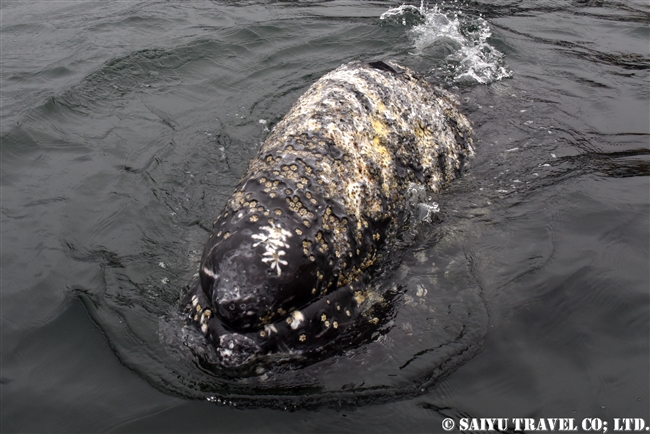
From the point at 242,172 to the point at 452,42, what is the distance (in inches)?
177

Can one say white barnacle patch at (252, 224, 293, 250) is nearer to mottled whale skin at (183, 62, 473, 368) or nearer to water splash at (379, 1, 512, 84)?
mottled whale skin at (183, 62, 473, 368)

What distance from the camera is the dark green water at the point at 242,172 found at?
3529mm

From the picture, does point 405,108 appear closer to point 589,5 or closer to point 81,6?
point 589,5

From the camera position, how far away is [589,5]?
1030cm

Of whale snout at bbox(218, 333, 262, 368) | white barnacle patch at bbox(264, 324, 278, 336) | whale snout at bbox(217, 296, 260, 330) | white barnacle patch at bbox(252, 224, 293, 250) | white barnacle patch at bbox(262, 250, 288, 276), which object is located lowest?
whale snout at bbox(218, 333, 262, 368)

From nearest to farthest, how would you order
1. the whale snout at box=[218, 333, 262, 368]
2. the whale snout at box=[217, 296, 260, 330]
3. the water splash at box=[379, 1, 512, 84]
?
1. the whale snout at box=[217, 296, 260, 330]
2. the whale snout at box=[218, 333, 262, 368]
3. the water splash at box=[379, 1, 512, 84]

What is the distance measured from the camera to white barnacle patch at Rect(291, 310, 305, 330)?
3.62 m

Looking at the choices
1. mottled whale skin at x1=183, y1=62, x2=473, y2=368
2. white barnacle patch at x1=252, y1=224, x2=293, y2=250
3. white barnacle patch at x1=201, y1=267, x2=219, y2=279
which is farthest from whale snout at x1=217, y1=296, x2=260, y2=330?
white barnacle patch at x1=252, y1=224, x2=293, y2=250

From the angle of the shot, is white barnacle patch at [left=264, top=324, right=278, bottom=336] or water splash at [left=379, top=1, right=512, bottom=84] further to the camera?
water splash at [left=379, top=1, right=512, bottom=84]

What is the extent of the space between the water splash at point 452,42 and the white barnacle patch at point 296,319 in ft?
15.6

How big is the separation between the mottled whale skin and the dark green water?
1.00ft

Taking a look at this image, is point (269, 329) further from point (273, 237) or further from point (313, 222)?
point (313, 222)

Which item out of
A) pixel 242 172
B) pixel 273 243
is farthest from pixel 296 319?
pixel 242 172

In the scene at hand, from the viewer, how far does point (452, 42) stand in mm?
8453
